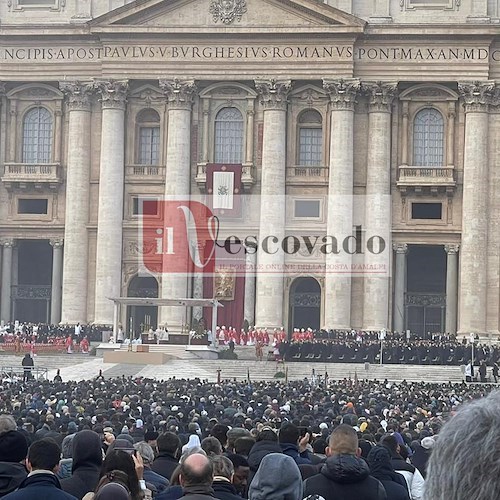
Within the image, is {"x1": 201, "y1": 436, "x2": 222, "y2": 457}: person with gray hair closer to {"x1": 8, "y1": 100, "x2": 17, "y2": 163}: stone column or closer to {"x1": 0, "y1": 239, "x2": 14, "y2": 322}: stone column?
{"x1": 0, "y1": 239, "x2": 14, "y2": 322}: stone column

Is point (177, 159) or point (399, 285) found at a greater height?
point (177, 159)

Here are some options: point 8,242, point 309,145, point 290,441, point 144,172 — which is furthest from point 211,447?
point 8,242

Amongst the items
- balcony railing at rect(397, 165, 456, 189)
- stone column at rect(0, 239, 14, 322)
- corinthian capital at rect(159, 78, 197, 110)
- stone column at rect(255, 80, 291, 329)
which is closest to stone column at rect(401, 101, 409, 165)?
balcony railing at rect(397, 165, 456, 189)

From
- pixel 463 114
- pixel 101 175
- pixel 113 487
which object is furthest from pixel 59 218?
pixel 113 487

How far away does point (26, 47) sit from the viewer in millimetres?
76375

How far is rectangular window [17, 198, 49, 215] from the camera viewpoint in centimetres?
7756

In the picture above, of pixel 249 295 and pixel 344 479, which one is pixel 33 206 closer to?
pixel 249 295

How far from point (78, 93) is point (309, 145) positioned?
1338 centimetres

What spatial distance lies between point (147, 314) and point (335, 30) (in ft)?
62.6

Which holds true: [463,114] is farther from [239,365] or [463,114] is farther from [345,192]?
[239,365]

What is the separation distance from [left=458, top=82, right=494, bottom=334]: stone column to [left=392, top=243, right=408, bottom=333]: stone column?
337cm

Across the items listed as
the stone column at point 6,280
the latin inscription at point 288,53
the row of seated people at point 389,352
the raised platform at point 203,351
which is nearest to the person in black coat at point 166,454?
the row of seated people at point 389,352

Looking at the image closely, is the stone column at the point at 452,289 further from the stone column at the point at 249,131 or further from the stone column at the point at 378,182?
the stone column at the point at 249,131

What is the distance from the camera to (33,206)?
3063 inches
